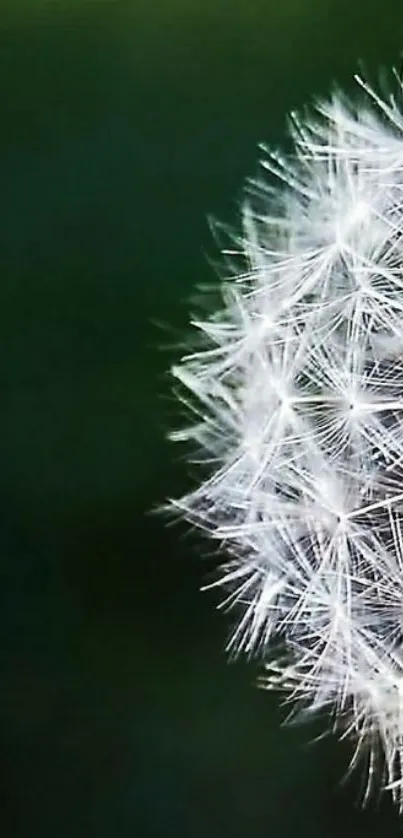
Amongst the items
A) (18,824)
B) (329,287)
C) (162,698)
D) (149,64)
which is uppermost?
(149,64)

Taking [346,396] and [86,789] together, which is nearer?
[346,396]

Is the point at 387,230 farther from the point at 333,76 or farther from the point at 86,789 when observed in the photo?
the point at 86,789

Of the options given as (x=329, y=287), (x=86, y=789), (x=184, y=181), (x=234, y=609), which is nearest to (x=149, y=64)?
(x=184, y=181)
